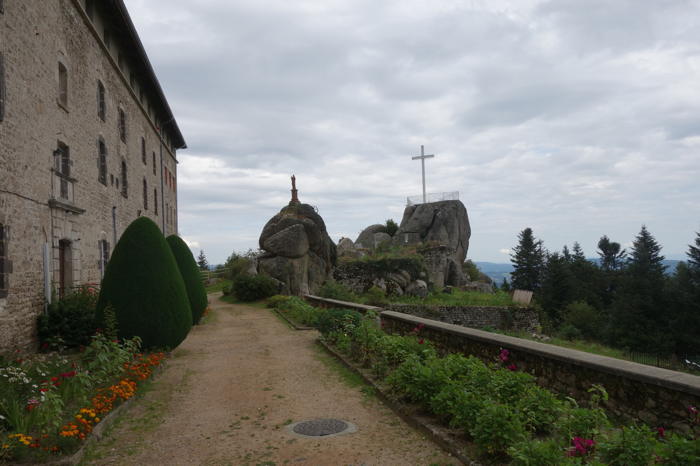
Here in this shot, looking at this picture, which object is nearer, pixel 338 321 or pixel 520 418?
pixel 520 418

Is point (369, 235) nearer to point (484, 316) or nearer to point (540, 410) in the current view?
point (484, 316)

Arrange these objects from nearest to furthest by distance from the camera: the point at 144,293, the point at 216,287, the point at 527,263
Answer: the point at 144,293 → the point at 216,287 → the point at 527,263

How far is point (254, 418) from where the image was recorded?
614 cm

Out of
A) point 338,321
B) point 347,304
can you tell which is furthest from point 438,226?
point 338,321

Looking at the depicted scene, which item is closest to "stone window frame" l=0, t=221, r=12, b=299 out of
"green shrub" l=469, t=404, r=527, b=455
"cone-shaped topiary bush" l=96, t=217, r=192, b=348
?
"cone-shaped topiary bush" l=96, t=217, r=192, b=348

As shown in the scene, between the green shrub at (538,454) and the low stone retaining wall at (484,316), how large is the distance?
75.2 feet

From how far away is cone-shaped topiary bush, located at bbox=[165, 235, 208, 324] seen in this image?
15.6m

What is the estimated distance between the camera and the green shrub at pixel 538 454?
3424 millimetres

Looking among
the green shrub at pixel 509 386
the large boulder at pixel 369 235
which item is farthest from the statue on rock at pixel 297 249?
the green shrub at pixel 509 386

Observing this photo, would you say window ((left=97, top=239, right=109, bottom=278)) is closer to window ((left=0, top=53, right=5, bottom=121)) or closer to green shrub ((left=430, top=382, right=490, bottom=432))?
window ((left=0, top=53, right=5, bottom=121))

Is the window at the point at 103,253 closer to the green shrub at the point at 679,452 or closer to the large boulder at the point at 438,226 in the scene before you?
the green shrub at the point at 679,452

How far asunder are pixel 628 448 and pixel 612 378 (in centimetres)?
133

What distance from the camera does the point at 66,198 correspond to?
12883 millimetres

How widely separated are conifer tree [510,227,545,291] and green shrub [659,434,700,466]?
61.6m
